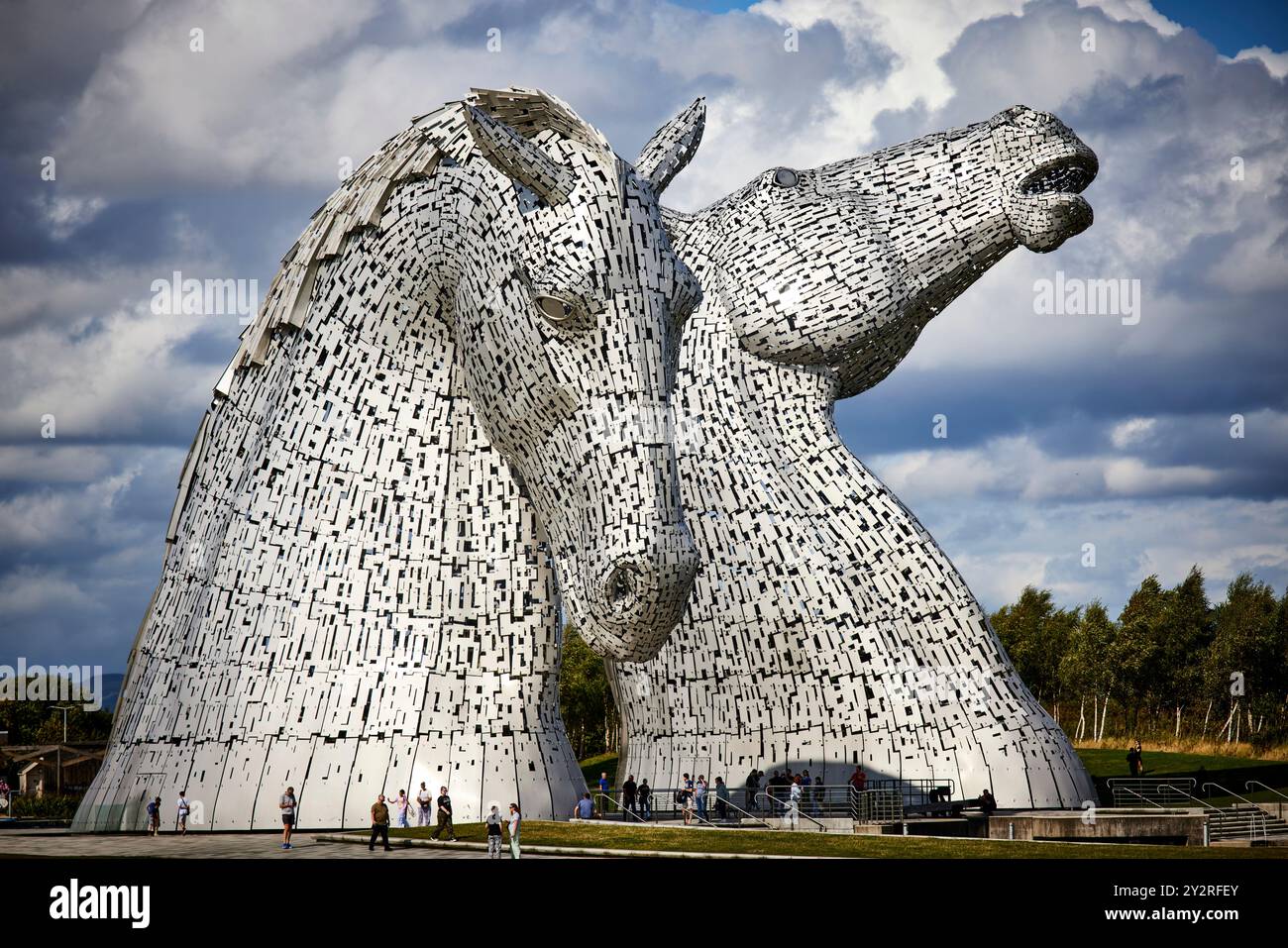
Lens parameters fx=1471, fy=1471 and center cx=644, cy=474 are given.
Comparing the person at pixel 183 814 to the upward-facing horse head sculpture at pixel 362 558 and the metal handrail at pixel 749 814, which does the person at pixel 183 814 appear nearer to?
the upward-facing horse head sculpture at pixel 362 558

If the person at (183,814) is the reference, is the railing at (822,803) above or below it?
below

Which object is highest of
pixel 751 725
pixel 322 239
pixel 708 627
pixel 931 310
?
pixel 931 310

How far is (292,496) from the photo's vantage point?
1006cm

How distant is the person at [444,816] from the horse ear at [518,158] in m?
4.32

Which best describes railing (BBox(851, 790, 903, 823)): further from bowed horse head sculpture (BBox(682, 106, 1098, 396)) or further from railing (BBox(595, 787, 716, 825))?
bowed horse head sculpture (BBox(682, 106, 1098, 396))

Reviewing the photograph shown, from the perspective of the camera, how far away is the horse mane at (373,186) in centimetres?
915

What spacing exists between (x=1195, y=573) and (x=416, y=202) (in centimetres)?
4731

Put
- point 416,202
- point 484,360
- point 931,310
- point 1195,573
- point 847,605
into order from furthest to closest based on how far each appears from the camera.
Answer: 1. point 1195,573
2. point 931,310
3. point 847,605
4. point 416,202
5. point 484,360

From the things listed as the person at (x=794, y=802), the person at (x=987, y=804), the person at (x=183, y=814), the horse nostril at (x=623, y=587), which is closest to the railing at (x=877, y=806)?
the person at (x=794, y=802)

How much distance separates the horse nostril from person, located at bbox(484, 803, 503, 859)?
301cm

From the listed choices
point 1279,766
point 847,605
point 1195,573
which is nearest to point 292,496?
point 847,605

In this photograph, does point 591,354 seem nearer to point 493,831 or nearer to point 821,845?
point 493,831

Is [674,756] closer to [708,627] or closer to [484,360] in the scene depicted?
[708,627]

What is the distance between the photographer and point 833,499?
18594 mm
